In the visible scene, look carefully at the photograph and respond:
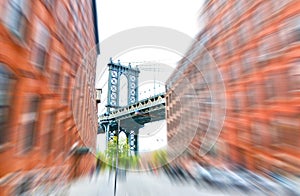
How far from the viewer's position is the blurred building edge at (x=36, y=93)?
2.19 ft

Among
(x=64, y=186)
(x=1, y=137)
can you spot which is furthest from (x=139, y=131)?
(x=1, y=137)

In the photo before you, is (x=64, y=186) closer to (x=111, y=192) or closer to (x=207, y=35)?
(x=111, y=192)

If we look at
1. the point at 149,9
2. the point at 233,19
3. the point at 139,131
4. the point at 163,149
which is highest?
the point at 149,9

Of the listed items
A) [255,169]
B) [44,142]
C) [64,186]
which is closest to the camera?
[44,142]

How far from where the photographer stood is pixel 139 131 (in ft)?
6.70

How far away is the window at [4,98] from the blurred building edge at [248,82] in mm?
1143

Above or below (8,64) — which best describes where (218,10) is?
above

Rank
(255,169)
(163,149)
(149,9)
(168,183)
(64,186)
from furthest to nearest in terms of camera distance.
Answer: (168,183) < (163,149) < (149,9) < (64,186) < (255,169)

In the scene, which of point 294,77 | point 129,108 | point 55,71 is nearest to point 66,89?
point 55,71

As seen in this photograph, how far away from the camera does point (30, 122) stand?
34.6 inches

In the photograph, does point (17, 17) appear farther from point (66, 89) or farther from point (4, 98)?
point (66, 89)

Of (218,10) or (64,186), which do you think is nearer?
(64,186)

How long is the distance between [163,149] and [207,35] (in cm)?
113

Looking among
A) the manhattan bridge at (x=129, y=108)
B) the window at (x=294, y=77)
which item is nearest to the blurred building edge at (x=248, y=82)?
the window at (x=294, y=77)
